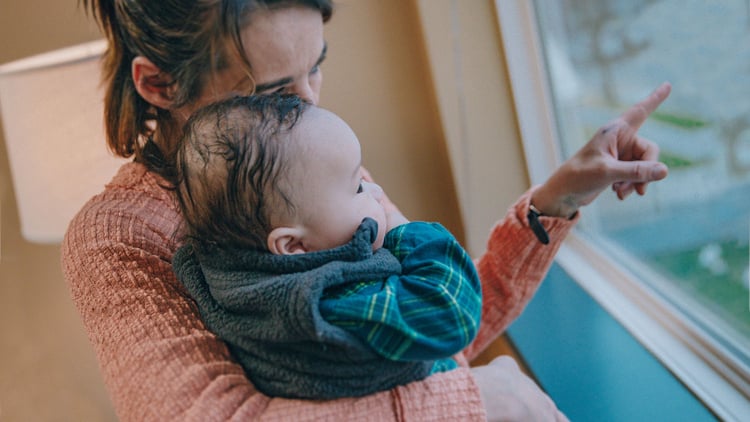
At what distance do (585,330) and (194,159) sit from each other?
529 mm

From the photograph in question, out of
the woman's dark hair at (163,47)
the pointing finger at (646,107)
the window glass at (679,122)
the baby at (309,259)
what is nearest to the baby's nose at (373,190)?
the baby at (309,259)

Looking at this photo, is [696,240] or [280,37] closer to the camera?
[280,37]

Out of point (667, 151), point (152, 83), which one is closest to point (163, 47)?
point (152, 83)

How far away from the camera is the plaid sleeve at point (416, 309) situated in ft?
1.48

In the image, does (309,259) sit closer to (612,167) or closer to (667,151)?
(612,167)

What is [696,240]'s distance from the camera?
875 millimetres

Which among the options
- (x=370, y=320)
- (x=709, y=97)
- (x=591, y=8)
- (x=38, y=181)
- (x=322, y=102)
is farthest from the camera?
(x=591, y=8)

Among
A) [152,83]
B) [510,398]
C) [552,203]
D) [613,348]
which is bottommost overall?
[613,348]

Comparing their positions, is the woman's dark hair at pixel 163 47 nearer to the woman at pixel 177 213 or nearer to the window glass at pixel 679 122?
the woman at pixel 177 213

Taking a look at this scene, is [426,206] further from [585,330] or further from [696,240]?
[696,240]

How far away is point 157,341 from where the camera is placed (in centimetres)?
51

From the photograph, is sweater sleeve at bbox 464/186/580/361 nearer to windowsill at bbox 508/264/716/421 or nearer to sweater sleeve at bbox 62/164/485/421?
windowsill at bbox 508/264/716/421

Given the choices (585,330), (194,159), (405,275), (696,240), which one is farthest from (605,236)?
(194,159)

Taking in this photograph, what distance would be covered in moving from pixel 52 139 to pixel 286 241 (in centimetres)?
36
